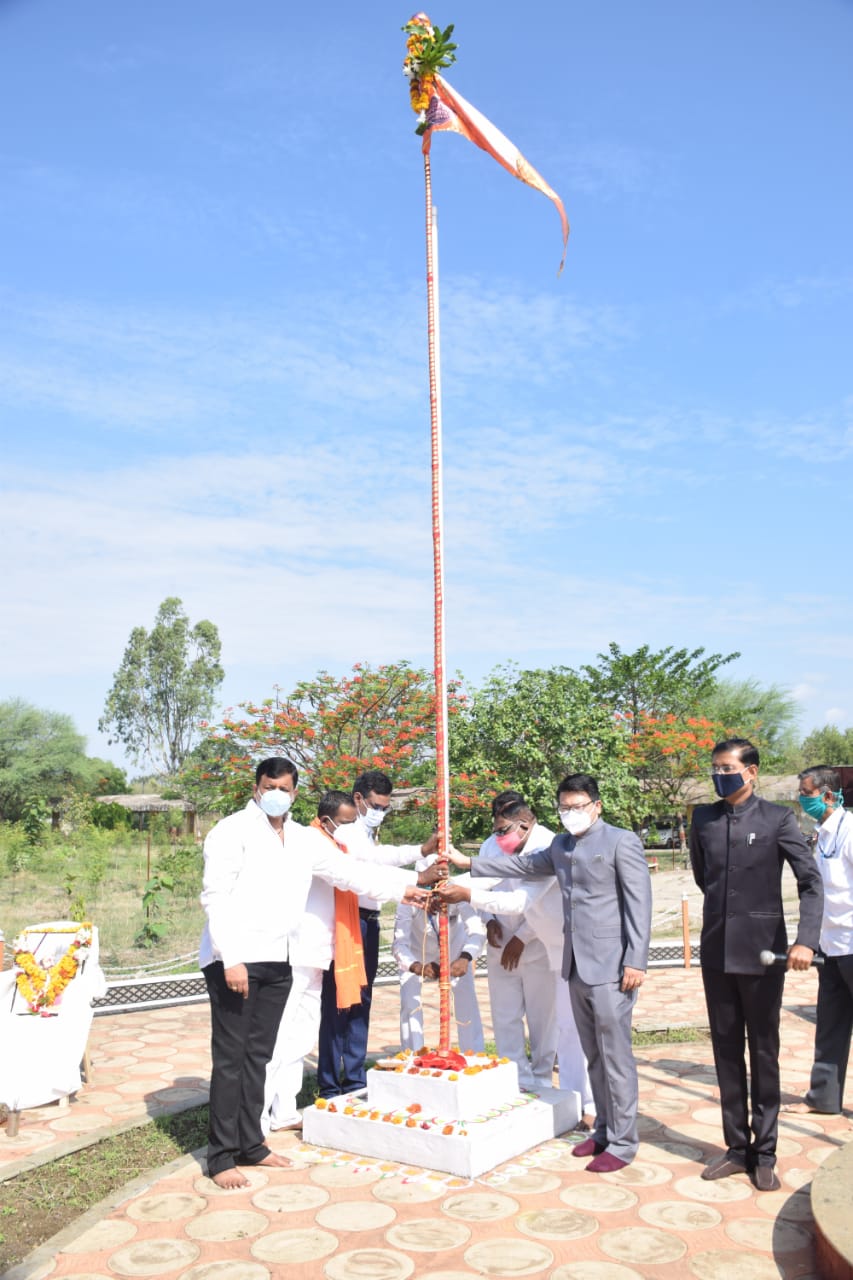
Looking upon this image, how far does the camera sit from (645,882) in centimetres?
462

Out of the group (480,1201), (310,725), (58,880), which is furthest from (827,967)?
(58,880)

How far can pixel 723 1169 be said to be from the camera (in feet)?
14.3

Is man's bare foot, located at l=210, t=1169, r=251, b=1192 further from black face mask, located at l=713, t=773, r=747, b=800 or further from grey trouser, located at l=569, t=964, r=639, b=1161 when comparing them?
black face mask, located at l=713, t=773, r=747, b=800

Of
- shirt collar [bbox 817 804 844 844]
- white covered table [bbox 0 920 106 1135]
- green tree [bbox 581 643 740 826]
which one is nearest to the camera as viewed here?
white covered table [bbox 0 920 106 1135]

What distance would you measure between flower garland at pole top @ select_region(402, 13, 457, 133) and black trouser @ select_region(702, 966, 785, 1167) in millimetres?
4565

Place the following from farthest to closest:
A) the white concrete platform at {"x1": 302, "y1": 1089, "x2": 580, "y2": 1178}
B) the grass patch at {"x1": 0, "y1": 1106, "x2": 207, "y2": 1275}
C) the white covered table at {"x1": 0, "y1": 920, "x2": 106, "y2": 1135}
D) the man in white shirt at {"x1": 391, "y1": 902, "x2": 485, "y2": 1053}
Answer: the man in white shirt at {"x1": 391, "y1": 902, "x2": 485, "y2": 1053} < the white covered table at {"x1": 0, "y1": 920, "x2": 106, "y2": 1135} < the white concrete platform at {"x1": 302, "y1": 1089, "x2": 580, "y2": 1178} < the grass patch at {"x1": 0, "y1": 1106, "x2": 207, "y2": 1275}

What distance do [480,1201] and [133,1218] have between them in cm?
138

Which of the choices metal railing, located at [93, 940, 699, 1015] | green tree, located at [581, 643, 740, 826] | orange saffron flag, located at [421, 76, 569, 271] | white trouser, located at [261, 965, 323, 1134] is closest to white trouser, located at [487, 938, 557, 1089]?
white trouser, located at [261, 965, 323, 1134]

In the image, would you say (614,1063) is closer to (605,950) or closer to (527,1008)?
(605,950)

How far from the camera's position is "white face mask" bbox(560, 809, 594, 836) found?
473cm

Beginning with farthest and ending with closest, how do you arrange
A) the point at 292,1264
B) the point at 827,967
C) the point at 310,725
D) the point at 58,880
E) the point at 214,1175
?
1. the point at 58,880
2. the point at 310,725
3. the point at 827,967
4. the point at 214,1175
5. the point at 292,1264

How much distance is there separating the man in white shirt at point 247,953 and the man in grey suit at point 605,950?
1.30 metres

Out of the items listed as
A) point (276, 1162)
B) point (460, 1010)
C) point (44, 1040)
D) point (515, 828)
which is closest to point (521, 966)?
point (460, 1010)

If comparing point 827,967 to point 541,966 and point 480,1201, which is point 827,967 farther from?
point 480,1201
